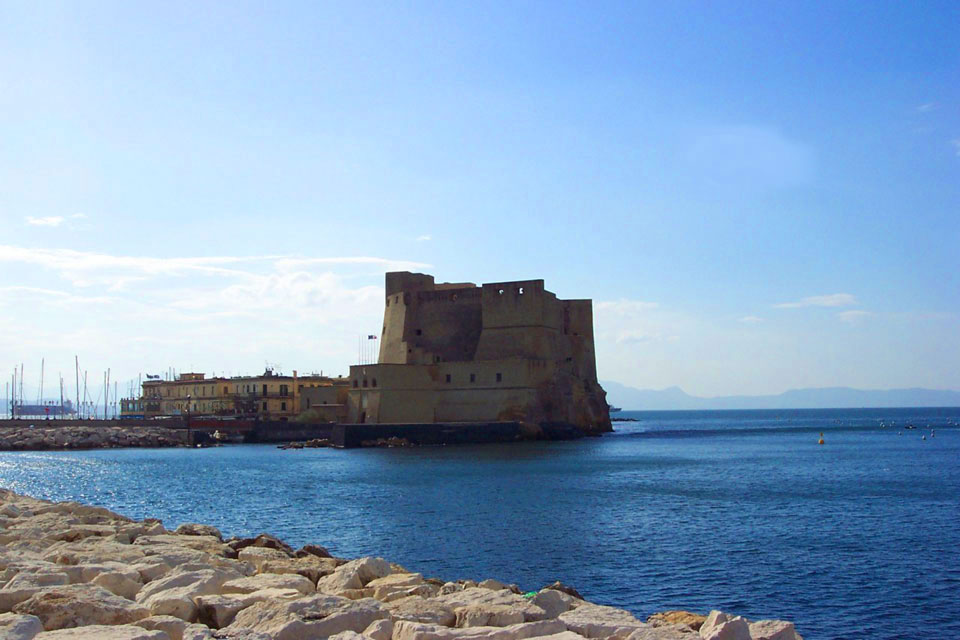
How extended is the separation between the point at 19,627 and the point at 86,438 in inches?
1685

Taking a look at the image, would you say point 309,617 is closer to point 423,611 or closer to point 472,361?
point 423,611

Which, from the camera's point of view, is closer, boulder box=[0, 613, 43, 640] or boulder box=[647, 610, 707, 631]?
boulder box=[0, 613, 43, 640]

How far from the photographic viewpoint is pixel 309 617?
6.03 metres

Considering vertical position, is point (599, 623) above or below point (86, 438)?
above

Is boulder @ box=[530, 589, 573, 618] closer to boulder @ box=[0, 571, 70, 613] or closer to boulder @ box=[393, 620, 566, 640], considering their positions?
boulder @ box=[393, 620, 566, 640]

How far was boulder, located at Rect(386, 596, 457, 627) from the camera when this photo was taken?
20.6 feet

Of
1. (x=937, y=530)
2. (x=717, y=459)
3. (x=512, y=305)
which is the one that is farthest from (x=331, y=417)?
(x=937, y=530)

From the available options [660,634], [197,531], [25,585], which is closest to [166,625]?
[25,585]

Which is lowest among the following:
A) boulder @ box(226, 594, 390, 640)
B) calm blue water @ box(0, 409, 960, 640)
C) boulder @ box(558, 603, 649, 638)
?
calm blue water @ box(0, 409, 960, 640)

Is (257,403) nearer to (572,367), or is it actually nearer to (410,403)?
(410,403)

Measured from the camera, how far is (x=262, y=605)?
6336mm

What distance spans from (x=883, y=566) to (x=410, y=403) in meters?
31.0

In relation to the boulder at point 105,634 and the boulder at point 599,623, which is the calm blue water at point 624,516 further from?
the boulder at point 105,634

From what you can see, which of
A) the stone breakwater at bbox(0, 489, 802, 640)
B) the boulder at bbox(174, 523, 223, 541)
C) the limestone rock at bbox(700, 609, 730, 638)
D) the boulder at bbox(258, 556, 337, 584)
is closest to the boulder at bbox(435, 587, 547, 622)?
the stone breakwater at bbox(0, 489, 802, 640)
